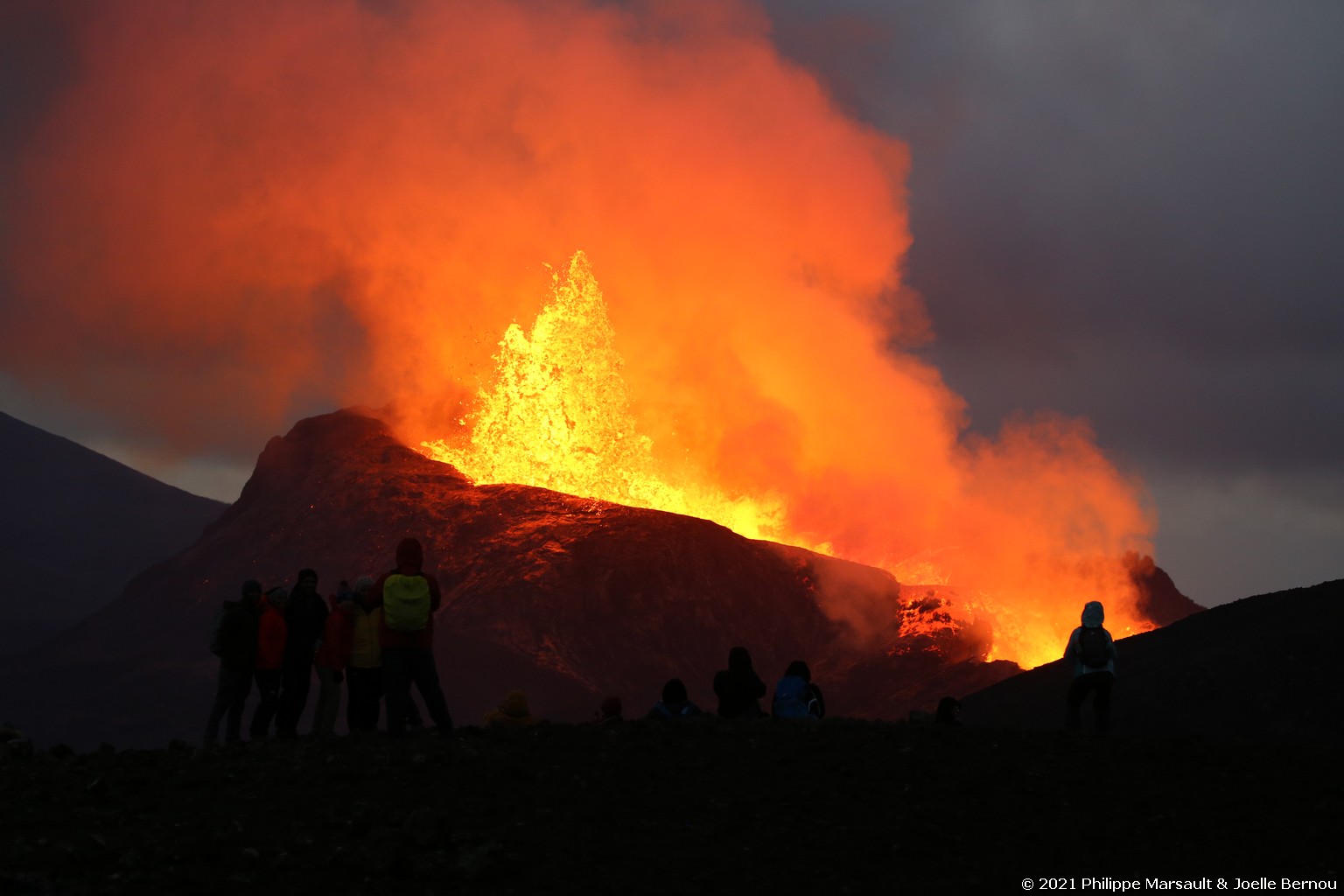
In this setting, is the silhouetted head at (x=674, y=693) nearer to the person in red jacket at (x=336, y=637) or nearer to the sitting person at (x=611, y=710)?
the sitting person at (x=611, y=710)

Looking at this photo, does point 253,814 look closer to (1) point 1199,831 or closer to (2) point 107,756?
(2) point 107,756

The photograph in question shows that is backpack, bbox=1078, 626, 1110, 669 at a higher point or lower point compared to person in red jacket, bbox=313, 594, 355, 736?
higher

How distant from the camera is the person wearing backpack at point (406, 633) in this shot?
56.2 ft

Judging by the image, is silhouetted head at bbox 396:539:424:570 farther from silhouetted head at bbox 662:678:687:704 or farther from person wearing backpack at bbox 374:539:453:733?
silhouetted head at bbox 662:678:687:704

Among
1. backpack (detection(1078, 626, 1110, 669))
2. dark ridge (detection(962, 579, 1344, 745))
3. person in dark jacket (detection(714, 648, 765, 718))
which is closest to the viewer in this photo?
backpack (detection(1078, 626, 1110, 669))

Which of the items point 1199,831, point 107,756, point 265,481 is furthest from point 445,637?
point 1199,831

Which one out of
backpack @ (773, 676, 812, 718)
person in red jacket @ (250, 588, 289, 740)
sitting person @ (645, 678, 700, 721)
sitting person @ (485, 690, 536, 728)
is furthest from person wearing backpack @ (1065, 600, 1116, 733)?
person in red jacket @ (250, 588, 289, 740)

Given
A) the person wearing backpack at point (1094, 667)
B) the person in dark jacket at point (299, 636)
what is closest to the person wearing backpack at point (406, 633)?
the person in dark jacket at point (299, 636)

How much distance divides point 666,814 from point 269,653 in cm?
684

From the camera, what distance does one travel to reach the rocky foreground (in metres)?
12.7

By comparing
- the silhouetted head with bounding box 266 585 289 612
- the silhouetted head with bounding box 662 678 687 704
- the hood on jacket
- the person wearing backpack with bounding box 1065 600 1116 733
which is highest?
the hood on jacket

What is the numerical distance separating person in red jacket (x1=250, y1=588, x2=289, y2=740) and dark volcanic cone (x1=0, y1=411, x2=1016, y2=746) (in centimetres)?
4524

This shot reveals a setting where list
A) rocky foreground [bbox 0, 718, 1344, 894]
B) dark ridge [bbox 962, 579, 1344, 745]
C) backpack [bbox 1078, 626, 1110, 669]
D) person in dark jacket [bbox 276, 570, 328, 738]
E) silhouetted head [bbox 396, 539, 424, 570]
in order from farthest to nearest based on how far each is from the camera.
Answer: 1. dark ridge [bbox 962, 579, 1344, 745]
2. person in dark jacket [bbox 276, 570, 328, 738]
3. backpack [bbox 1078, 626, 1110, 669]
4. silhouetted head [bbox 396, 539, 424, 570]
5. rocky foreground [bbox 0, 718, 1344, 894]

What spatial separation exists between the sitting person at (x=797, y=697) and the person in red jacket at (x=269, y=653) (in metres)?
6.14
